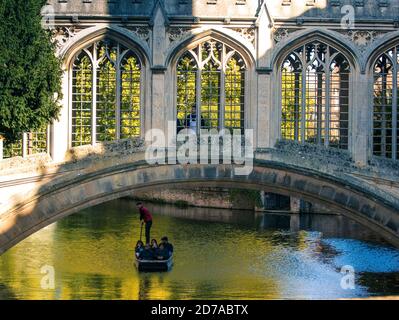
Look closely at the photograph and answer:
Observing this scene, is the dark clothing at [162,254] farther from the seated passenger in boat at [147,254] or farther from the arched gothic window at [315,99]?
the arched gothic window at [315,99]

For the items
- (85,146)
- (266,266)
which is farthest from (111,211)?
(85,146)

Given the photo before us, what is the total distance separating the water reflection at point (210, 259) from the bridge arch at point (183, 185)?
408 centimetres

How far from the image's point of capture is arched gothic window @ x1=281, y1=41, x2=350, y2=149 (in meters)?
20.9

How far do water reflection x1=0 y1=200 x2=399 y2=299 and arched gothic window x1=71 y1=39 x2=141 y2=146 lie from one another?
4.90 m

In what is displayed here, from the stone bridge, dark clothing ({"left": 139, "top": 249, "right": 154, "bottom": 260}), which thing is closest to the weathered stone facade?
the stone bridge

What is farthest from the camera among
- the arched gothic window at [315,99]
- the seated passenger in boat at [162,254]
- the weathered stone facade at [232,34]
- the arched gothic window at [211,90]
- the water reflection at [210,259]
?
the seated passenger in boat at [162,254]

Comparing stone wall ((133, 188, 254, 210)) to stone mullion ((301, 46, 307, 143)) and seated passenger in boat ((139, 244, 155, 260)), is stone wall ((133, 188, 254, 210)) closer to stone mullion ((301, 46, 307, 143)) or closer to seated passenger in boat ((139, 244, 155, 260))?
seated passenger in boat ((139, 244, 155, 260))

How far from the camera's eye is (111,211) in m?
42.7

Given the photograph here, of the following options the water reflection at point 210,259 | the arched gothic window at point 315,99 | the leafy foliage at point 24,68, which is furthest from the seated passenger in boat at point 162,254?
the leafy foliage at point 24,68

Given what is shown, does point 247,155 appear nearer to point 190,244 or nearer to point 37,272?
point 37,272

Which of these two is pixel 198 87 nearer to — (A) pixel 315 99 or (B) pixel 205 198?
(A) pixel 315 99

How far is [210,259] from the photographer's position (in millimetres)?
30328

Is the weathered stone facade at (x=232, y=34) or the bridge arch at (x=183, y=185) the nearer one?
the weathered stone facade at (x=232, y=34)

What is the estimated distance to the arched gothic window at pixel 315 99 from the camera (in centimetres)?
2088
